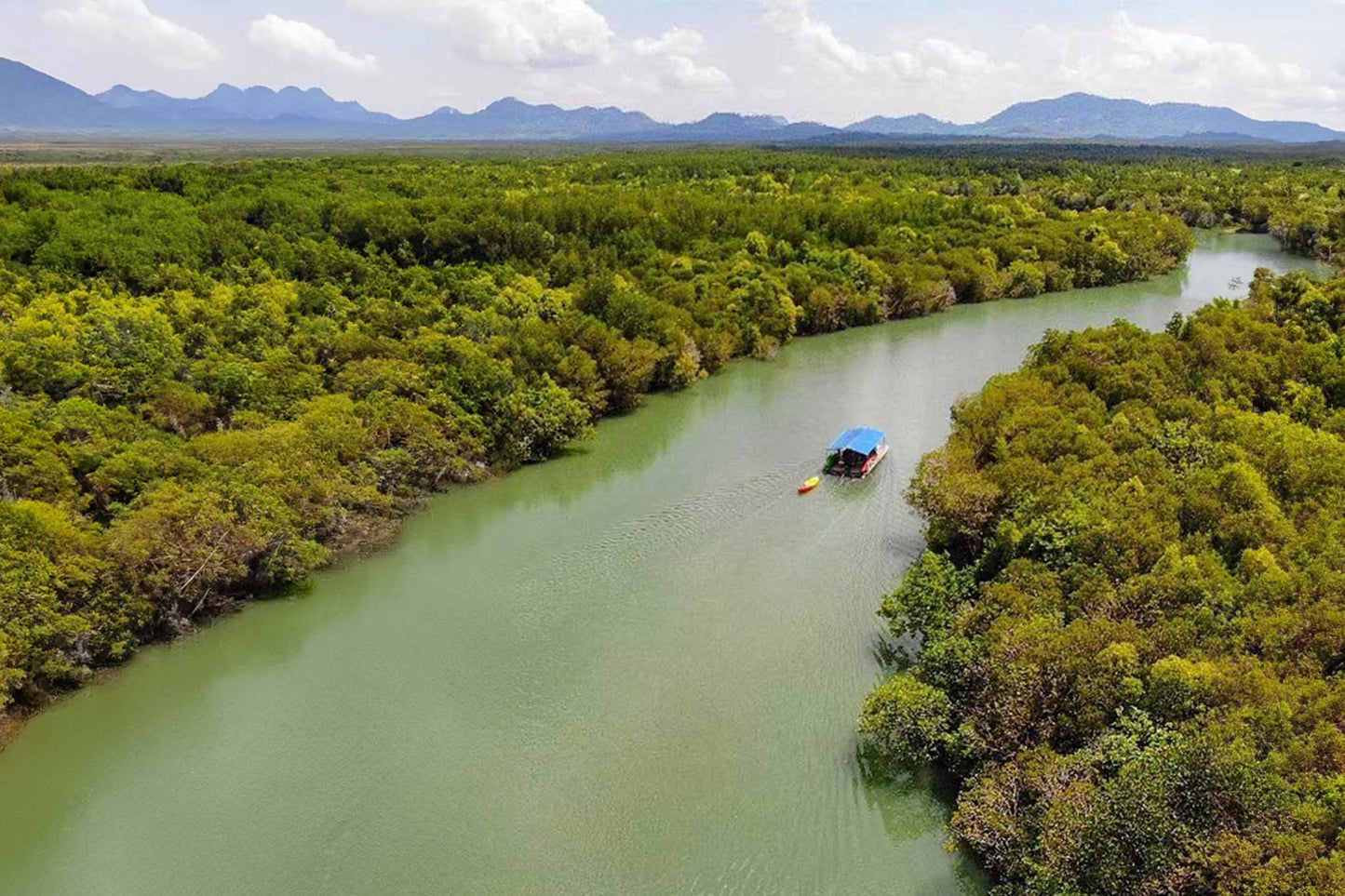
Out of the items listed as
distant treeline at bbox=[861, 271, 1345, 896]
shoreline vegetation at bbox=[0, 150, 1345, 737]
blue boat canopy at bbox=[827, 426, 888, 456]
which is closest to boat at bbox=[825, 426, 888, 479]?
blue boat canopy at bbox=[827, 426, 888, 456]

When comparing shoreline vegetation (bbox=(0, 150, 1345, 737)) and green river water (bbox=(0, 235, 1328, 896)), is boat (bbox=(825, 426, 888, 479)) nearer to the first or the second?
green river water (bbox=(0, 235, 1328, 896))

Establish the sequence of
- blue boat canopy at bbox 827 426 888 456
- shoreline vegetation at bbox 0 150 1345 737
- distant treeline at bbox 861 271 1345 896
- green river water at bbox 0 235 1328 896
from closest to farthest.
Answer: distant treeline at bbox 861 271 1345 896 → green river water at bbox 0 235 1328 896 → shoreline vegetation at bbox 0 150 1345 737 → blue boat canopy at bbox 827 426 888 456

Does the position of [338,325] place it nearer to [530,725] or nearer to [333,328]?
[333,328]

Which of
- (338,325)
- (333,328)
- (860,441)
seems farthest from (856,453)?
(338,325)

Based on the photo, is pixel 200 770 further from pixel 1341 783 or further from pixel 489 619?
pixel 1341 783

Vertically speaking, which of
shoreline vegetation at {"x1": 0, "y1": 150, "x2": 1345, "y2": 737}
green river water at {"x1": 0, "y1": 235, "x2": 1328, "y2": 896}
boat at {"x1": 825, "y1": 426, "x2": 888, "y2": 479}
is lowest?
green river water at {"x1": 0, "y1": 235, "x2": 1328, "y2": 896}

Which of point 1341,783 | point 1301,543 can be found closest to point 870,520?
point 1301,543
